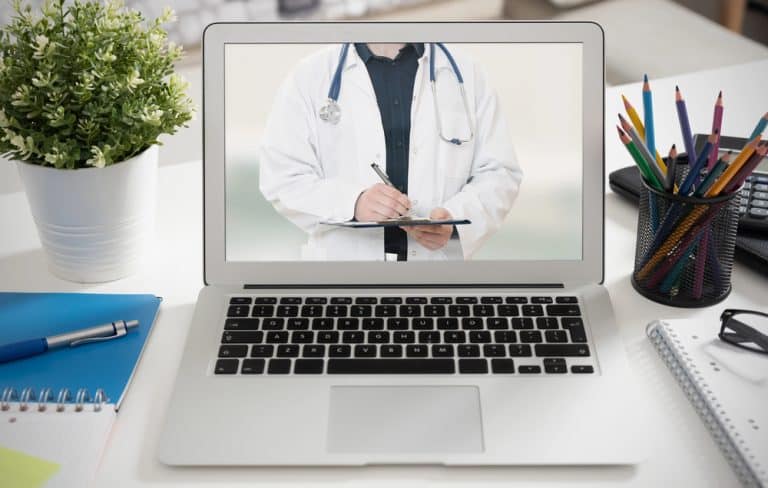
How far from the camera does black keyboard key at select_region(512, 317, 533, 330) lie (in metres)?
0.91

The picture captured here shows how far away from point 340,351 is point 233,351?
11 cm

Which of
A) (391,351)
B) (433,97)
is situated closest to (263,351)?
(391,351)

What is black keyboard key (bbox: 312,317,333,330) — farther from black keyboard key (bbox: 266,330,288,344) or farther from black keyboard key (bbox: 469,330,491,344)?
black keyboard key (bbox: 469,330,491,344)

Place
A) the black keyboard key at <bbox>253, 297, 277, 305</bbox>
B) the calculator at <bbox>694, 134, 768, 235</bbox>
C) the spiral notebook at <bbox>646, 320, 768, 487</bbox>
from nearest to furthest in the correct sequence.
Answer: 1. the spiral notebook at <bbox>646, 320, 768, 487</bbox>
2. the black keyboard key at <bbox>253, 297, 277, 305</bbox>
3. the calculator at <bbox>694, 134, 768, 235</bbox>

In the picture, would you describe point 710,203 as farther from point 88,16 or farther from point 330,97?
point 88,16

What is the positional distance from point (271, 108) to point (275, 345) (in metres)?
0.27

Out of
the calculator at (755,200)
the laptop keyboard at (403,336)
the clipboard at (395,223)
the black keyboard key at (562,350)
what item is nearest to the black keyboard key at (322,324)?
the laptop keyboard at (403,336)

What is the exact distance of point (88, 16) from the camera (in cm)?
95

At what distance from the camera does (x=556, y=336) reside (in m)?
0.89

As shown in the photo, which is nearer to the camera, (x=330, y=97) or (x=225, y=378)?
(x=225, y=378)

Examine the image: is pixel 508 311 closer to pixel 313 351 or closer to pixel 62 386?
pixel 313 351

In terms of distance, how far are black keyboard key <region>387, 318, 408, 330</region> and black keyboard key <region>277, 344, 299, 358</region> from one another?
0.10 meters

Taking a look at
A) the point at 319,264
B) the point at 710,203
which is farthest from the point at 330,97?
the point at 710,203

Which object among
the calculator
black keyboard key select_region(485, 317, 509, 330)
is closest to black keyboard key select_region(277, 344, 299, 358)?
black keyboard key select_region(485, 317, 509, 330)
